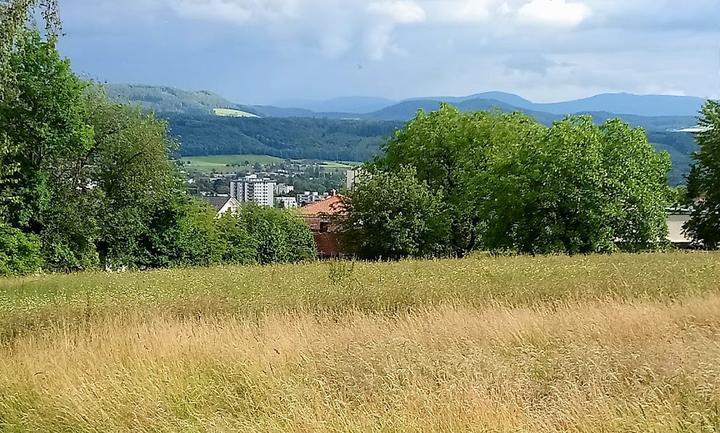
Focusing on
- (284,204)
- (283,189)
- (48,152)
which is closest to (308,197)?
(283,189)

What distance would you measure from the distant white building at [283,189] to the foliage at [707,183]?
8595 centimetres

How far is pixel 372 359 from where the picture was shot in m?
6.81

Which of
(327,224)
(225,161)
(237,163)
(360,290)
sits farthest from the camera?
(225,161)

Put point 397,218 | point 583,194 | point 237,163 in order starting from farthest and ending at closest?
point 237,163 → point 397,218 → point 583,194

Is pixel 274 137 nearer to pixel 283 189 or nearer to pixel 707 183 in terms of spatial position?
Answer: pixel 283 189

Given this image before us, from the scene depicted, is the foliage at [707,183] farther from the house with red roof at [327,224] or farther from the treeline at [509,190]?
the house with red roof at [327,224]

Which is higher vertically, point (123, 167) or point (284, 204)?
point (123, 167)

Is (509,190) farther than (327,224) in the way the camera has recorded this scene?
No

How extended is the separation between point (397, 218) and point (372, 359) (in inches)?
1302

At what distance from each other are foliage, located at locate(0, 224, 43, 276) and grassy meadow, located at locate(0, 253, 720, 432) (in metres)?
21.4

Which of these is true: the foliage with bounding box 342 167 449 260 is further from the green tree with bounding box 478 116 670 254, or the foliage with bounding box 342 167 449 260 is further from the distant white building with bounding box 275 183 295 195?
the distant white building with bounding box 275 183 295 195

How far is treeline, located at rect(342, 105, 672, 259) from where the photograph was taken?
33.1 meters

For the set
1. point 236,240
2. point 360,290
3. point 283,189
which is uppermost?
point 360,290

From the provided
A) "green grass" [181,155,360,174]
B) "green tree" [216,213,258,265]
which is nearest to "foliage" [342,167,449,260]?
"green tree" [216,213,258,265]
